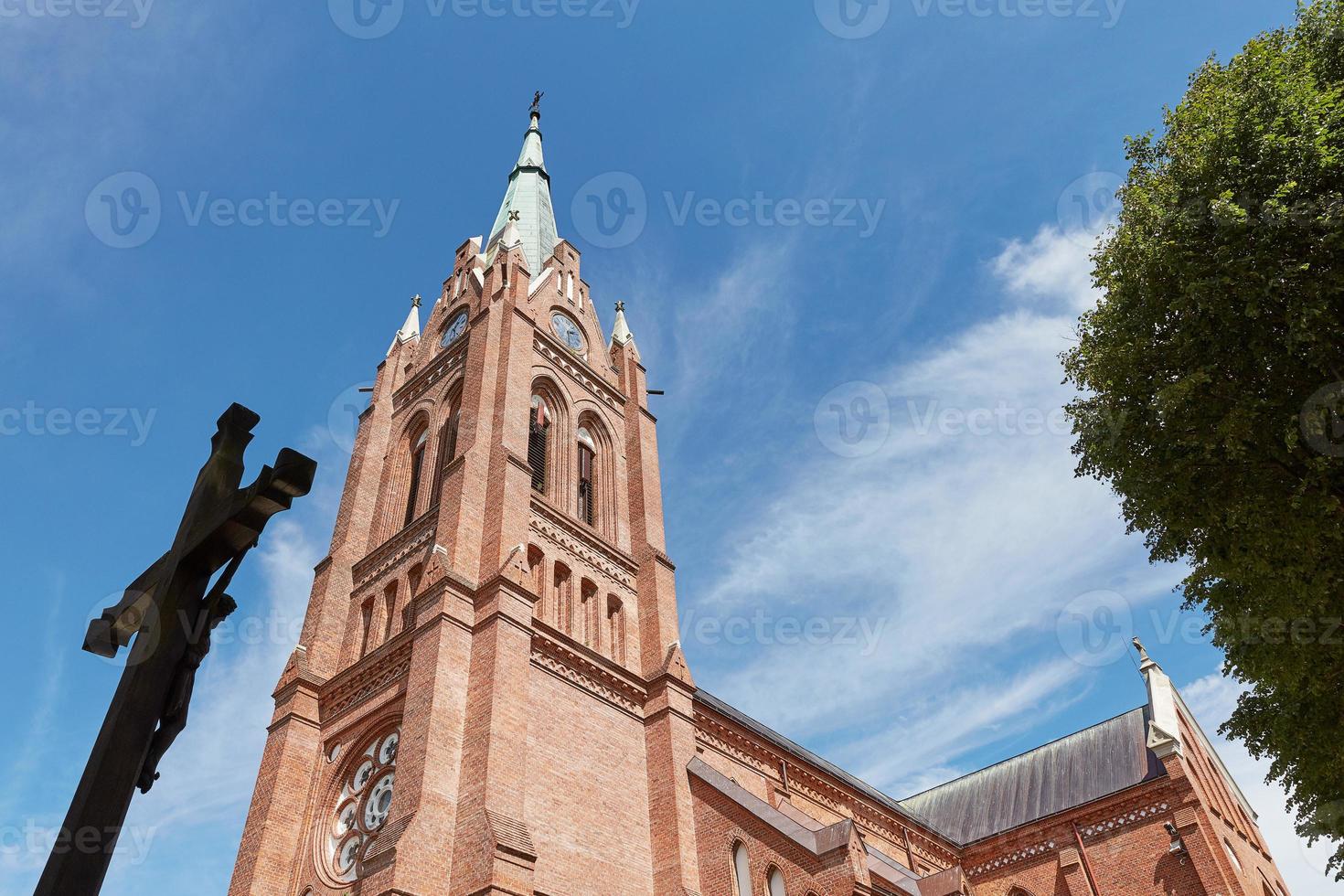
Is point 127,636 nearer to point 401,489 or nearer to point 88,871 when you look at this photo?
point 88,871

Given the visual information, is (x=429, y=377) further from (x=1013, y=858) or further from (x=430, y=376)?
(x=1013, y=858)

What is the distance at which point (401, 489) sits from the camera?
26.8 m

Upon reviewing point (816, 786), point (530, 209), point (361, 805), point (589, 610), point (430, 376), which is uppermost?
point (530, 209)

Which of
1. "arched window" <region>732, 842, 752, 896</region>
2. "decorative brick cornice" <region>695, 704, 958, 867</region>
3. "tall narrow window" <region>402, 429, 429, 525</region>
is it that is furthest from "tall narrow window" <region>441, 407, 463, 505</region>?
"arched window" <region>732, 842, 752, 896</region>

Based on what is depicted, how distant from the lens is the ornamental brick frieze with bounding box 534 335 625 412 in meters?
27.9

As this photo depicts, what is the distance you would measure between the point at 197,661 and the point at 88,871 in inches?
40.0

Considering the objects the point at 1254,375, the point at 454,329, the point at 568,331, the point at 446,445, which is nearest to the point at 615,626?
the point at 446,445

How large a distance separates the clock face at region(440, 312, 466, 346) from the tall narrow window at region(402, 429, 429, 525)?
147 inches

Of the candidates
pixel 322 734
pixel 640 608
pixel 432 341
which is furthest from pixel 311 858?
pixel 432 341

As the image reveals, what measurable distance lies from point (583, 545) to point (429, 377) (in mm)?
8751

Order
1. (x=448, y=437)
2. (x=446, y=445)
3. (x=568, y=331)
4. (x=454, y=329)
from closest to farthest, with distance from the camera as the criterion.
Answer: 1. (x=446, y=445)
2. (x=448, y=437)
3. (x=454, y=329)
4. (x=568, y=331)

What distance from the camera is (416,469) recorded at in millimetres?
27281

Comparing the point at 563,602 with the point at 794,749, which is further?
the point at 794,749

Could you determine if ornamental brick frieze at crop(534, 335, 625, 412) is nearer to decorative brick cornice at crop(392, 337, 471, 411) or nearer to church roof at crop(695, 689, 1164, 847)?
decorative brick cornice at crop(392, 337, 471, 411)
